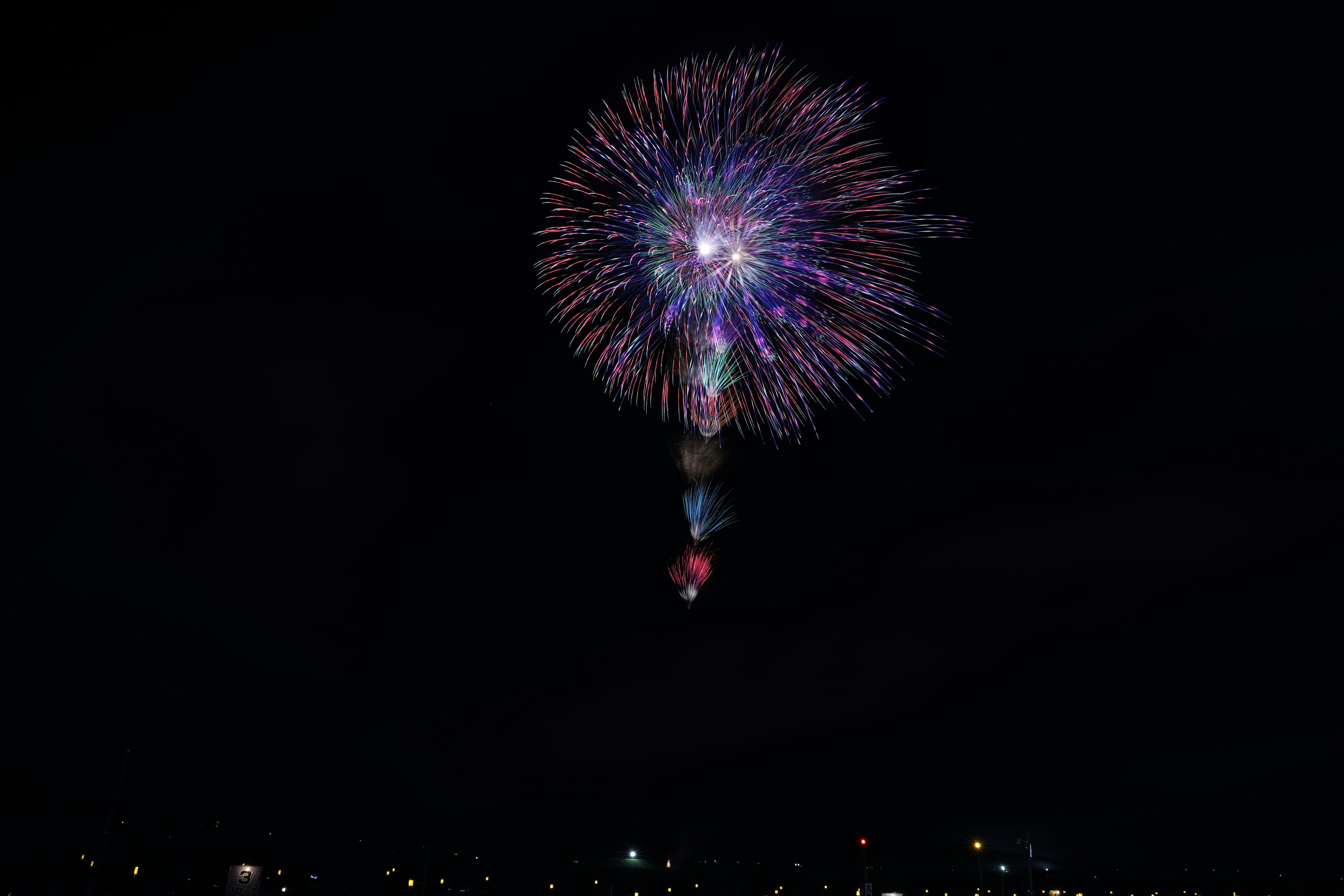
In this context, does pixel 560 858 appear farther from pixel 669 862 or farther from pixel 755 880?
pixel 755 880

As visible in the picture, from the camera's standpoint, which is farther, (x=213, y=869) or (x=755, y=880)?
(x=755, y=880)

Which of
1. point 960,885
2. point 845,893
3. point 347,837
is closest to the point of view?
point 347,837

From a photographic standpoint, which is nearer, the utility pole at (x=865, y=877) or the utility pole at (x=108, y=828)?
the utility pole at (x=108, y=828)

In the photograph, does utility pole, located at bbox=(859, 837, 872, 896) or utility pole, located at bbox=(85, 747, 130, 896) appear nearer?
utility pole, located at bbox=(85, 747, 130, 896)

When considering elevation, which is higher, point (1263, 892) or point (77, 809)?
point (77, 809)

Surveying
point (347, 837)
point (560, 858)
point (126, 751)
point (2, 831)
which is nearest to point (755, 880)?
point (560, 858)

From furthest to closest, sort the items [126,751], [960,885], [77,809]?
1. [960,885]
2. [77,809]
3. [126,751]

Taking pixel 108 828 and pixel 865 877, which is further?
pixel 865 877

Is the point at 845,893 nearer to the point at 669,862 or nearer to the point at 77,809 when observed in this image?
the point at 669,862

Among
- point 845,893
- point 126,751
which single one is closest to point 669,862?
point 845,893
